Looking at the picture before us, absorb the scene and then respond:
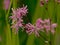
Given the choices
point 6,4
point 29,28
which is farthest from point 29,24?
point 6,4

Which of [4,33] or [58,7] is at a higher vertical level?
[58,7]

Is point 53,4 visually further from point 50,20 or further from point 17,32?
point 17,32

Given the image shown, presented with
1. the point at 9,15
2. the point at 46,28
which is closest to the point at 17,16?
the point at 9,15

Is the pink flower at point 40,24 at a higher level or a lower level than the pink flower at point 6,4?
lower

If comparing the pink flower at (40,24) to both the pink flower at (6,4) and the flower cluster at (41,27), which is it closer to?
the flower cluster at (41,27)

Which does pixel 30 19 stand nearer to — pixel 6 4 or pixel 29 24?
pixel 29 24

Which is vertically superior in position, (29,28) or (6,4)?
(6,4)

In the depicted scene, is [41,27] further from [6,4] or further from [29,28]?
[6,4]

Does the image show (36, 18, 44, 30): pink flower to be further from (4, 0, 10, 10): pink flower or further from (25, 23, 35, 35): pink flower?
(4, 0, 10, 10): pink flower

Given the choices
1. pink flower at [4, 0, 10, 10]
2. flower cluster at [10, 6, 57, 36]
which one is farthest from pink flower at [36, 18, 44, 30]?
pink flower at [4, 0, 10, 10]

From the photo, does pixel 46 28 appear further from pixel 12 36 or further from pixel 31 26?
pixel 12 36

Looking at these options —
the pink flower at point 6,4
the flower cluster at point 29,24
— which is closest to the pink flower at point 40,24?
the flower cluster at point 29,24
